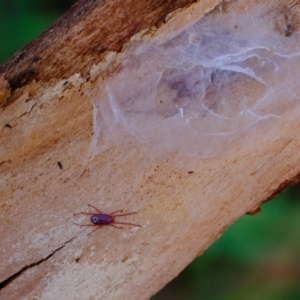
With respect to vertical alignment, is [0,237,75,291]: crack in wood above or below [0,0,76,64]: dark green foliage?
below

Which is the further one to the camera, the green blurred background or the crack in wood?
the green blurred background

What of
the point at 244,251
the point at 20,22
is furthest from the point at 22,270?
the point at 20,22

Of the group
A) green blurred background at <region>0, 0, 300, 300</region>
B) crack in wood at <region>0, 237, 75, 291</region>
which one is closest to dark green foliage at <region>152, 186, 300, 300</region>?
green blurred background at <region>0, 0, 300, 300</region>

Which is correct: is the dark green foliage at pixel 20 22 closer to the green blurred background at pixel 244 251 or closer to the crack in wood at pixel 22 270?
the green blurred background at pixel 244 251

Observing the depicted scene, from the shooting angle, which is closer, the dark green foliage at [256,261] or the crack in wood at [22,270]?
the crack in wood at [22,270]

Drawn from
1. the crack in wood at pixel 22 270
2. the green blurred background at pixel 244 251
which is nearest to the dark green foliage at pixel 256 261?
the green blurred background at pixel 244 251

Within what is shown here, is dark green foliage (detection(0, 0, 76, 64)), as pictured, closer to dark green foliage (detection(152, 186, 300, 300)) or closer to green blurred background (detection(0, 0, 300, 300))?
green blurred background (detection(0, 0, 300, 300))

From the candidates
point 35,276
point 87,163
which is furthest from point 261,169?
point 35,276

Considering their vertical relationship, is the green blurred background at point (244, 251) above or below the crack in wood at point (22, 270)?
below
